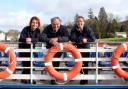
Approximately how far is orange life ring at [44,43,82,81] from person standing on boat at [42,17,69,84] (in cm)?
16

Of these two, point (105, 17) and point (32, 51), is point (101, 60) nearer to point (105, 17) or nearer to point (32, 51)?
point (32, 51)

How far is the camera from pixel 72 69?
782 cm

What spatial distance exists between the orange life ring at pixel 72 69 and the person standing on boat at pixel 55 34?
0.53 feet

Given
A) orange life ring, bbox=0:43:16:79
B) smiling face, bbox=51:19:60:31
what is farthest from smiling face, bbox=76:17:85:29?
orange life ring, bbox=0:43:16:79

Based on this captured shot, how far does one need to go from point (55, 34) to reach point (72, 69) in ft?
2.95

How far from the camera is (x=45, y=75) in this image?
7.94 meters

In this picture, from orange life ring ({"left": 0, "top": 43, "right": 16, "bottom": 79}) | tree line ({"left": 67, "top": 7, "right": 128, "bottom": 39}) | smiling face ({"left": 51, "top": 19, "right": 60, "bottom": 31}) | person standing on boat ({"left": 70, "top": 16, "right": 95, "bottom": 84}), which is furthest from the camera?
tree line ({"left": 67, "top": 7, "right": 128, "bottom": 39})

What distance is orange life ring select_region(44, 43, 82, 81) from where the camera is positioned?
25.5ft

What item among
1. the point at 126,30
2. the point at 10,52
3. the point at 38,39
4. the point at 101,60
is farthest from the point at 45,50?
the point at 126,30

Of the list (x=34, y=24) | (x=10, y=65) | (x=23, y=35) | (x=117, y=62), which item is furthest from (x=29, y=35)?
(x=117, y=62)

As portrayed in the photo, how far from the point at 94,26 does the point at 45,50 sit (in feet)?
300

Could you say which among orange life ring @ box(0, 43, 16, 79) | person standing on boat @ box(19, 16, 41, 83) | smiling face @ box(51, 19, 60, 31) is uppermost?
smiling face @ box(51, 19, 60, 31)

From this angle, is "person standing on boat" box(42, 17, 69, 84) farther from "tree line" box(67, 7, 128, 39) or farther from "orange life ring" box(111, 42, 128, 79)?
"tree line" box(67, 7, 128, 39)

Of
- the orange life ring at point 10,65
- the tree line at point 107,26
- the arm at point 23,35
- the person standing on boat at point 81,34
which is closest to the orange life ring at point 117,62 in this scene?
the person standing on boat at point 81,34
